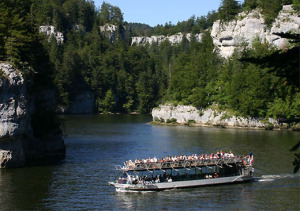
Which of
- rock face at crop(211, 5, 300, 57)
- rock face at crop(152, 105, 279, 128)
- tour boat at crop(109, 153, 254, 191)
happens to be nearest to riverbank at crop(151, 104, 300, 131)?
rock face at crop(152, 105, 279, 128)

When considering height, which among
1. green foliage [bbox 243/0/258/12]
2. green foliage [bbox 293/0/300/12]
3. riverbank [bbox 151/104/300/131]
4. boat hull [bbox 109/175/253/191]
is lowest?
boat hull [bbox 109/175/253/191]

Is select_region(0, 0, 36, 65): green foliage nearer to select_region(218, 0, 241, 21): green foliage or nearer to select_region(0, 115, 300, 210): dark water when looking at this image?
select_region(0, 115, 300, 210): dark water

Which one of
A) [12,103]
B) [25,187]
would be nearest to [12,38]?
[12,103]

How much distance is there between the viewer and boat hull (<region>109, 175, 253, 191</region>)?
44375 millimetres

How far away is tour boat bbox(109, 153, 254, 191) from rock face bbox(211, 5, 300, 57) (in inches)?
2873

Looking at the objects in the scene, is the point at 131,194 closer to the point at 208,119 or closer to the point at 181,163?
the point at 181,163

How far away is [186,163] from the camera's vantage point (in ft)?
156

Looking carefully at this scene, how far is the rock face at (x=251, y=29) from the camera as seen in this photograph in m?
119

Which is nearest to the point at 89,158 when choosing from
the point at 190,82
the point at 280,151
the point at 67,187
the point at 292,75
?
the point at 67,187

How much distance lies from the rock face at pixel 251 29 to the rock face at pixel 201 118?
2499 centimetres

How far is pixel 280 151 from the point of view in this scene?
66.6m

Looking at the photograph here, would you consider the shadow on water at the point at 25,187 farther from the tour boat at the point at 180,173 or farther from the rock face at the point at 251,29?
the rock face at the point at 251,29

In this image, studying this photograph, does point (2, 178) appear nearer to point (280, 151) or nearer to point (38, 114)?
point (38, 114)

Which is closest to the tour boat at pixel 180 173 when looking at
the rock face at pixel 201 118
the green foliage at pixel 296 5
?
the rock face at pixel 201 118
